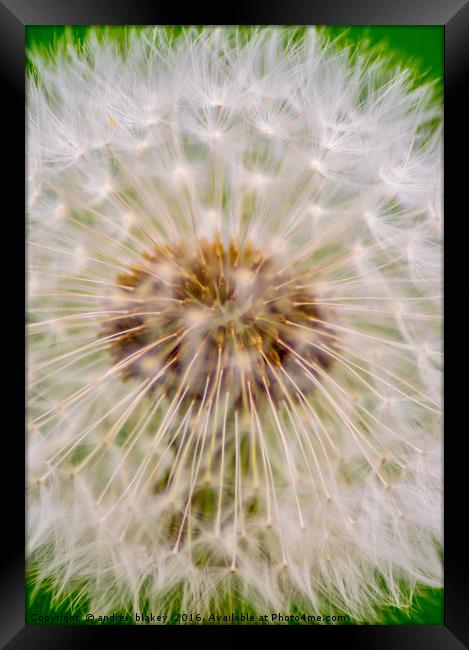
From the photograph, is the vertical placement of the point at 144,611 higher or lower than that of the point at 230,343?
lower

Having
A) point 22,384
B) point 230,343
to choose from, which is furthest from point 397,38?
point 22,384

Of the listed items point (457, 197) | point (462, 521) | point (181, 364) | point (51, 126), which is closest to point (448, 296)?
point (457, 197)

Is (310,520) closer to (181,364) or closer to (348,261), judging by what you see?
(181,364)

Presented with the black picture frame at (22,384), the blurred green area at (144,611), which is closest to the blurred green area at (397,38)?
the black picture frame at (22,384)

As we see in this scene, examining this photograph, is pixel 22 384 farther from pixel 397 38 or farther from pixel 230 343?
pixel 397 38

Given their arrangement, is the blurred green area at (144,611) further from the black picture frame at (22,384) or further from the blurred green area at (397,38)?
the blurred green area at (397,38)

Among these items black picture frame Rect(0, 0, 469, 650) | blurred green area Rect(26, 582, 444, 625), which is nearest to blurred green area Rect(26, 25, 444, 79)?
black picture frame Rect(0, 0, 469, 650)
